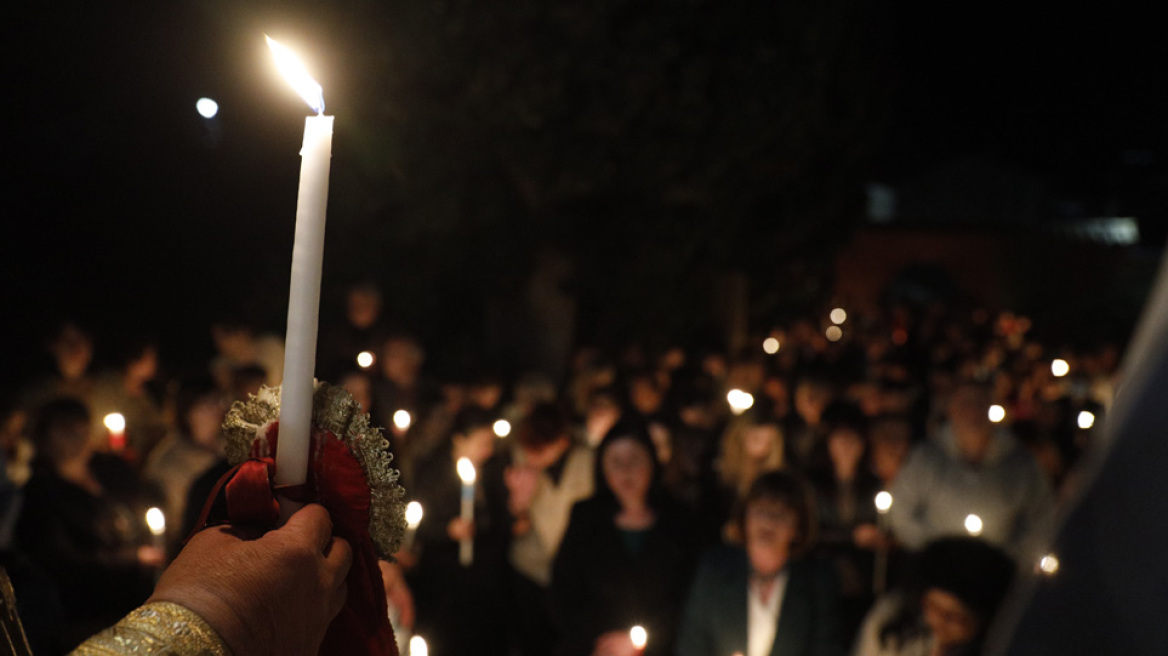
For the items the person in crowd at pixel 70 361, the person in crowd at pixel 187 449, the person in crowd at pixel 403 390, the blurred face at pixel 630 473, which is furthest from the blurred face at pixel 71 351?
the blurred face at pixel 630 473

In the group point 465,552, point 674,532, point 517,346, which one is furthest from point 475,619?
point 517,346

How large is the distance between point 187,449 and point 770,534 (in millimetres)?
3106

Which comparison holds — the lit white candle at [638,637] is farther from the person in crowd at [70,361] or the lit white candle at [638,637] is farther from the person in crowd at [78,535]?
the person in crowd at [70,361]

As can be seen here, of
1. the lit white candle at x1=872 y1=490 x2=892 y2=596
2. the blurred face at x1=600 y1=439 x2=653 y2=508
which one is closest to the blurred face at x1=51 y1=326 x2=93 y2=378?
the blurred face at x1=600 y1=439 x2=653 y2=508

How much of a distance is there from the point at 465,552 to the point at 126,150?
2.76 metres

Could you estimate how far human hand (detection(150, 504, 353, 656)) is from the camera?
0.88m

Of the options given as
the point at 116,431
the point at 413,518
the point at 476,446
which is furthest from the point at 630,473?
the point at 116,431

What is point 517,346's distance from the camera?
15312 mm

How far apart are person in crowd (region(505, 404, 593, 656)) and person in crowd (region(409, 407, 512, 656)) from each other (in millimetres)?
118

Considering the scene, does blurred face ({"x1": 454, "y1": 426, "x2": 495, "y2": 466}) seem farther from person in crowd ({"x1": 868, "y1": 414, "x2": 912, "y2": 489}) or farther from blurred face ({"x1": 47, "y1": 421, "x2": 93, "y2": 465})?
person in crowd ({"x1": 868, "y1": 414, "x2": 912, "y2": 489})

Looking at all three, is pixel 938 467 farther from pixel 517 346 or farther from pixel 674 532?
pixel 517 346

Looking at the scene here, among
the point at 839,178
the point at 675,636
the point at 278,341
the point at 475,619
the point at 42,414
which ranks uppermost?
the point at 839,178

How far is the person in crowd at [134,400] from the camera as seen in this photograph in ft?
20.3

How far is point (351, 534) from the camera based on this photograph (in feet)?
3.78
